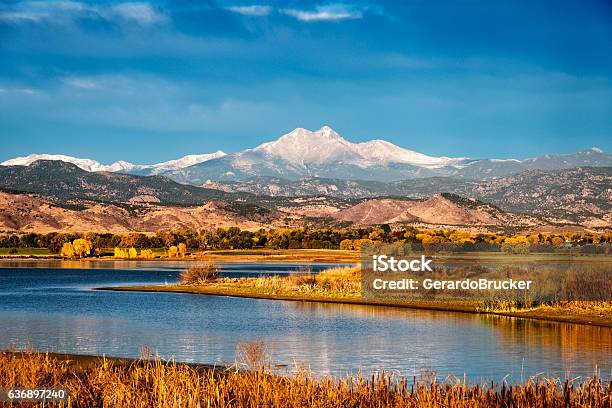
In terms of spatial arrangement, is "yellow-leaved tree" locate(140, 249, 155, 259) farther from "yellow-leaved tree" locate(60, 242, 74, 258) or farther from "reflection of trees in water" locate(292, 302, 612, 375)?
"reflection of trees in water" locate(292, 302, 612, 375)

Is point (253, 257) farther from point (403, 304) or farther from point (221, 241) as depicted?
point (403, 304)

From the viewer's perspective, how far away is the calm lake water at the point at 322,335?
24.7 meters

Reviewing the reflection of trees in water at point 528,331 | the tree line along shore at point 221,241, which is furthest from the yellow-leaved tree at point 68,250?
the reflection of trees in water at point 528,331

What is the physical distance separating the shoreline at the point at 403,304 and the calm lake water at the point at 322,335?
930mm

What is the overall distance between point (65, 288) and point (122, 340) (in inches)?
1298

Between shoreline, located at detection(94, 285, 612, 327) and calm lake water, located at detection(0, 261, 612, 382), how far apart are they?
3.05 ft

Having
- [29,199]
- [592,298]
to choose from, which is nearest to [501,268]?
[592,298]

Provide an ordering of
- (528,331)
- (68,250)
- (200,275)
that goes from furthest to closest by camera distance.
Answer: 1. (68,250)
2. (200,275)
3. (528,331)

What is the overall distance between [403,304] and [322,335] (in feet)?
45.7

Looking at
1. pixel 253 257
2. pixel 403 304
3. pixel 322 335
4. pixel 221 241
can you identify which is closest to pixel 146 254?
pixel 253 257

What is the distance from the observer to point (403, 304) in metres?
44.9

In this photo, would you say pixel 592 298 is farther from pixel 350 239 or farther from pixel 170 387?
pixel 350 239

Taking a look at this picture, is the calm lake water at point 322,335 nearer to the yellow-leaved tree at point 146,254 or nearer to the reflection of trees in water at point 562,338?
the reflection of trees in water at point 562,338

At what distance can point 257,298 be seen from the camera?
51.2 metres
